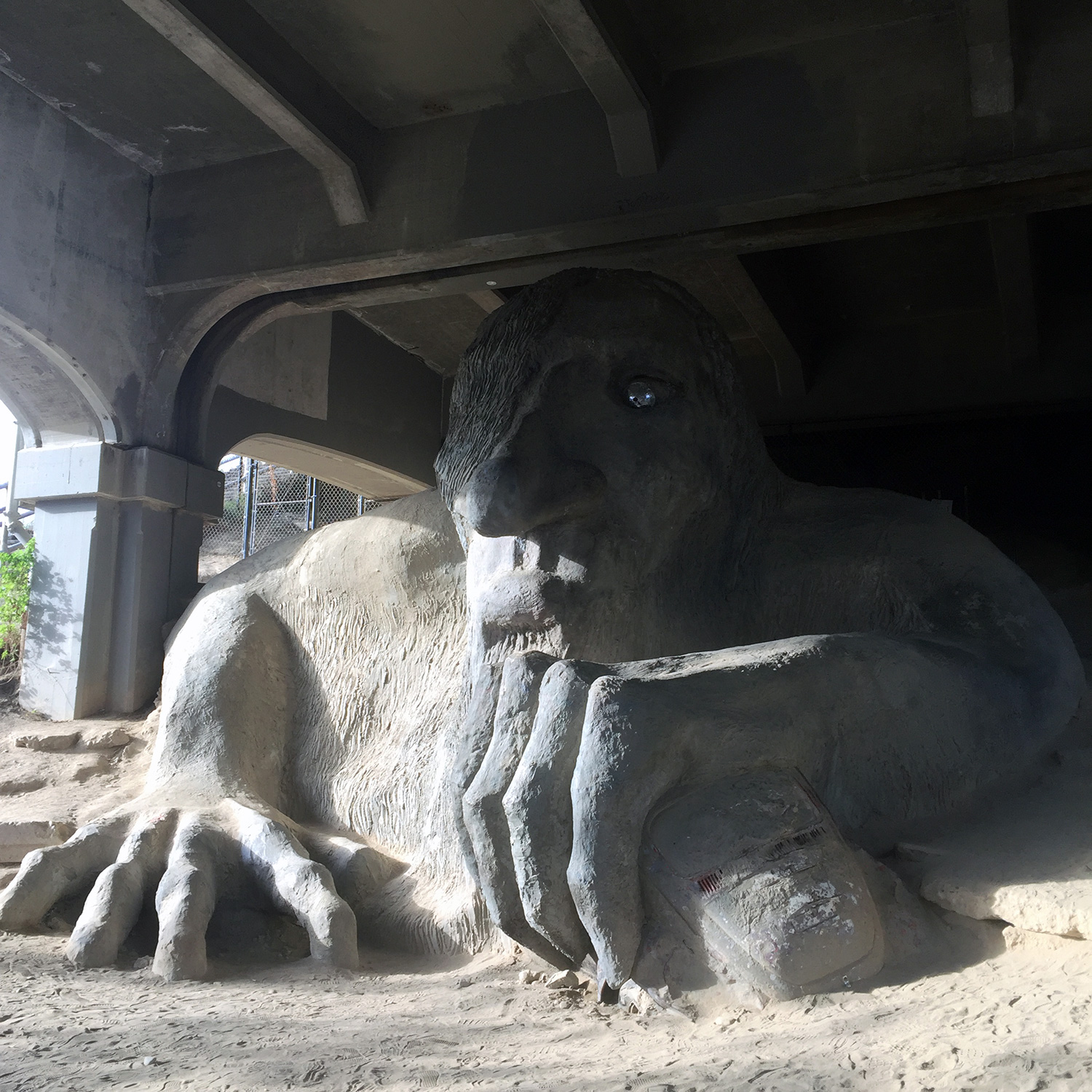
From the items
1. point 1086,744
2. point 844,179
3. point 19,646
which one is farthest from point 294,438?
point 1086,744

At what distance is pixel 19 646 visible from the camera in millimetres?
4066

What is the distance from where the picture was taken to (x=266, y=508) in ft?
44.9

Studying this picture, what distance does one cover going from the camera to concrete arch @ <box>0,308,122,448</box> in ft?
11.3

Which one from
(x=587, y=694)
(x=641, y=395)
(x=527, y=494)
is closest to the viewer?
(x=587, y=694)

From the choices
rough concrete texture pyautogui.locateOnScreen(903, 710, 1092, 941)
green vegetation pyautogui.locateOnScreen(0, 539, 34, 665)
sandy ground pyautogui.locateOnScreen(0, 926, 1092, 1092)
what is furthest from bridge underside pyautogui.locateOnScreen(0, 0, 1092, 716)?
sandy ground pyautogui.locateOnScreen(0, 926, 1092, 1092)

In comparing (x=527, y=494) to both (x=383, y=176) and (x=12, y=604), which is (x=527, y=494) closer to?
(x=383, y=176)

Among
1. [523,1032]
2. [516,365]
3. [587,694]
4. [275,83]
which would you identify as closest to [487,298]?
[275,83]

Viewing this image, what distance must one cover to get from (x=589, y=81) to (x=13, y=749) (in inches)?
97.3

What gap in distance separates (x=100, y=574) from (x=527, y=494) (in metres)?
2.28

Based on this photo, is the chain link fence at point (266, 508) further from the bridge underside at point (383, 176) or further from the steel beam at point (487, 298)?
the bridge underside at point (383, 176)

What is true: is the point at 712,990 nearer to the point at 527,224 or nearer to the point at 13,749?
the point at 527,224

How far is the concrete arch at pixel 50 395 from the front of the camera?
11.3 ft

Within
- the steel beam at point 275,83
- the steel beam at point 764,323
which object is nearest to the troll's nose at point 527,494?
the steel beam at point 275,83

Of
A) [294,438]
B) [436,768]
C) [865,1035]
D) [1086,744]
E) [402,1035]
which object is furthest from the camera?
[294,438]
